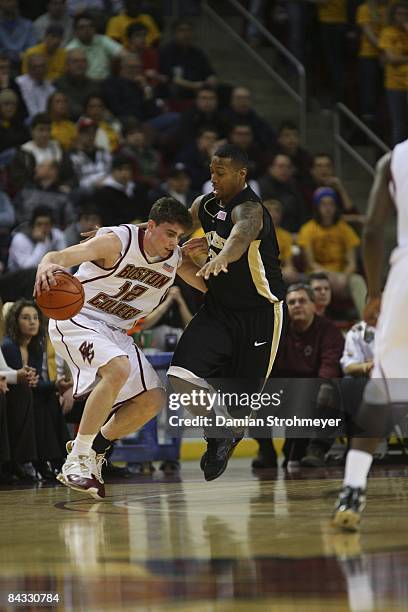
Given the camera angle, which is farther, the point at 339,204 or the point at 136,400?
the point at 339,204

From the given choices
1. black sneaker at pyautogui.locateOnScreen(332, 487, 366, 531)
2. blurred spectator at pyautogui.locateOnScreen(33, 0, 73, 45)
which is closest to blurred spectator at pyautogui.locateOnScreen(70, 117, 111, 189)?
blurred spectator at pyautogui.locateOnScreen(33, 0, 73, 45)

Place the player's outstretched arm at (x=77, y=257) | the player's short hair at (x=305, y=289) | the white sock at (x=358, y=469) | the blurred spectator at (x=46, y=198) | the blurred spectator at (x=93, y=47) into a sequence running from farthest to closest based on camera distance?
the blurred spectator at (x=93, y=47)
the blurred spectator at (x=46, y=198)
the player's short hair at (x=305, y=289)
the player's outstretched arm at (x=77, y=257)
the white sock at (x=358, y=469)

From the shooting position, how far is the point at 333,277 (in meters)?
11.8

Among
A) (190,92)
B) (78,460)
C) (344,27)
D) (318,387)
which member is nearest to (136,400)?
(78,460)

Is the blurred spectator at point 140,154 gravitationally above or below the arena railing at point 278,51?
below

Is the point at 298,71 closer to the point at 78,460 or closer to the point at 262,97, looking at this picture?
the point at 262,97

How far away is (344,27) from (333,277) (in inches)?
170

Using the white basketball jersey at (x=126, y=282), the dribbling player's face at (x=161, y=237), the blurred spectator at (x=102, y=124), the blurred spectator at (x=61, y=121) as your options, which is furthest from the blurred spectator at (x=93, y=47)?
the dribbling player's face at (x=161, y=237)

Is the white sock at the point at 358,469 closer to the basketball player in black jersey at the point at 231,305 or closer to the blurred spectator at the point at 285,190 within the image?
the basketball player in black jersey at the point at 231,305

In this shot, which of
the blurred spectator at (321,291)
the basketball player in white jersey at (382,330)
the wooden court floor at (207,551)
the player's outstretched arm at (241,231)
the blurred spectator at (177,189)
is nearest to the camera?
the wooden court floor at (207,551)

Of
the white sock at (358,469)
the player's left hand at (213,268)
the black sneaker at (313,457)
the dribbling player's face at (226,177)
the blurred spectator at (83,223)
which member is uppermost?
the dribbling player's face at (226,177)

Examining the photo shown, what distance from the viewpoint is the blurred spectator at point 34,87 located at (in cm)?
1256

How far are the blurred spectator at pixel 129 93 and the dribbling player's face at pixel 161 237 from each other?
→ 626 centimetres

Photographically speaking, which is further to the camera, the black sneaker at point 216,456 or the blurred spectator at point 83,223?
the blurred spectator at point 83,223
